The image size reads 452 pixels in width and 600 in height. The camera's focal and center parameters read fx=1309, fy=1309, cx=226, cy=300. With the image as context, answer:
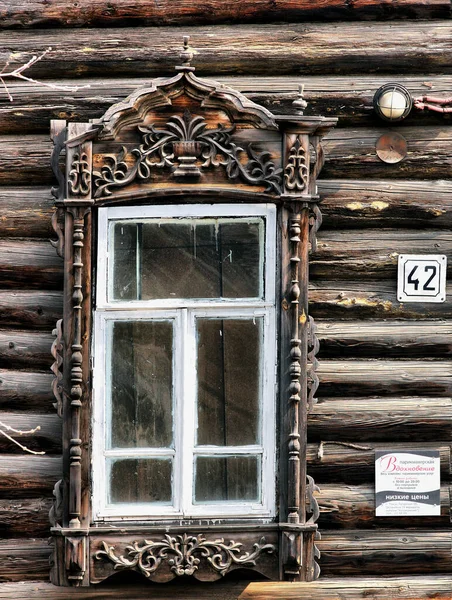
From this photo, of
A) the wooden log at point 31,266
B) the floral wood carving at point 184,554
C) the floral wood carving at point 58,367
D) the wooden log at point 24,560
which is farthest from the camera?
the wooden log at point 31,266

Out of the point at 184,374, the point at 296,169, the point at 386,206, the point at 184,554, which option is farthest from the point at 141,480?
the point at 386,206

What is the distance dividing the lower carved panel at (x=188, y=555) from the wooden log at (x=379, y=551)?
30 centimetres

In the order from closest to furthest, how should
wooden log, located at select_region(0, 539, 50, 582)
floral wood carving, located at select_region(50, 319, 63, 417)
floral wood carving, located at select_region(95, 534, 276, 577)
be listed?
floral wood carving, located at select_region(95, 534, 276, 577) → floral wood carving, located at select_region(50, 319, 63, 417) → wooden log, located at select_region(0, 539, 50, 582)

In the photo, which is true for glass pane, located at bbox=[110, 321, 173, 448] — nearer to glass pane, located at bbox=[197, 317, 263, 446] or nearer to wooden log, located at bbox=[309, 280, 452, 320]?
glass pane, located at bbox=[197, 317, 263, 446]

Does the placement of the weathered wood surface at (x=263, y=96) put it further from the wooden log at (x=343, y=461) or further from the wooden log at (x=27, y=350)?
the wooden log at (x=343, y=461)

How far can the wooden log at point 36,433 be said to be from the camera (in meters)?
5.87

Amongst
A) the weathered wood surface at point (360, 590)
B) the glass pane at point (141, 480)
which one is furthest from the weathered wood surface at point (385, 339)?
the weathered wood surface at point (360, 590)

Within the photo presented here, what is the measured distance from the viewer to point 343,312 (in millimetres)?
5910

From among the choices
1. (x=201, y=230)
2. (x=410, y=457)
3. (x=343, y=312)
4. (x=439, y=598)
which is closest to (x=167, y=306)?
(x=201, y=230)

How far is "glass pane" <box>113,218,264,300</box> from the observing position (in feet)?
19.2

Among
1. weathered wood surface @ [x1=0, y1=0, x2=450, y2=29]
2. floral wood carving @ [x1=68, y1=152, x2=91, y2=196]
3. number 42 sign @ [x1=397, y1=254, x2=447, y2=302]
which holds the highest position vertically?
weathered wood surface @ [x1=0, y1=0, x2=450, y2=29]

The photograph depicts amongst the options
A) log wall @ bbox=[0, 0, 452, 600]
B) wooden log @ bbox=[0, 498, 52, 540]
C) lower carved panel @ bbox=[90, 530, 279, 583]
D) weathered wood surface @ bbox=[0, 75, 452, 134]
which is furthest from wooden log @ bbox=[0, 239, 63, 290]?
lower carved panel @ bbox=[90, 530, 279, 583]

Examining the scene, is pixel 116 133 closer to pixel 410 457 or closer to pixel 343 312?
pixel 343 312

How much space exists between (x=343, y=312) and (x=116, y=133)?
1.30 m
